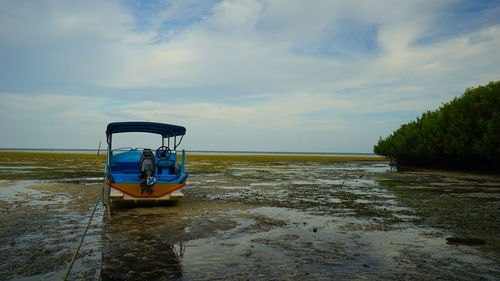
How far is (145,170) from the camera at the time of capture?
13.0 metres

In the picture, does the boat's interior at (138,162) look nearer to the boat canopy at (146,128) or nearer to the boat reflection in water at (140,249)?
the boat canopy at (146,128)

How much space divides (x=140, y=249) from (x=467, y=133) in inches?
1477

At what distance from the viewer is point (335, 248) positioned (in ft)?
23.9

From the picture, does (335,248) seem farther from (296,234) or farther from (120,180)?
(120,180)

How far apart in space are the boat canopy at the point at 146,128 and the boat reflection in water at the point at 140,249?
494 centimetres

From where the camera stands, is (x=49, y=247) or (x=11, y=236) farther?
(x=11, y=236)

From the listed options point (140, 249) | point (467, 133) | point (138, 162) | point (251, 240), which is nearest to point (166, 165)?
point (138, 162)

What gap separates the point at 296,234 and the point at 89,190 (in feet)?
42.2

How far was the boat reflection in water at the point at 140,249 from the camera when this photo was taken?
562cm

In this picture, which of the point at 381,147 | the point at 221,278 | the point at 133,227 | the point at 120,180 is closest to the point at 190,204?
the point at 120,180

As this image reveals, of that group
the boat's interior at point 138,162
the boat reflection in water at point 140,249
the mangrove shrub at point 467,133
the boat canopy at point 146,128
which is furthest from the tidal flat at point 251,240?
the mangrove shrub at point 467,133

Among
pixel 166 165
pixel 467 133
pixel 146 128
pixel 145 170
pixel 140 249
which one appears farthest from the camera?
pixel 467 133

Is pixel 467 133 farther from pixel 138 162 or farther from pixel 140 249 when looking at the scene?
pixel 140 249

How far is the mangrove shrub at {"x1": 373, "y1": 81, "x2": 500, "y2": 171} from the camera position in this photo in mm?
31578
